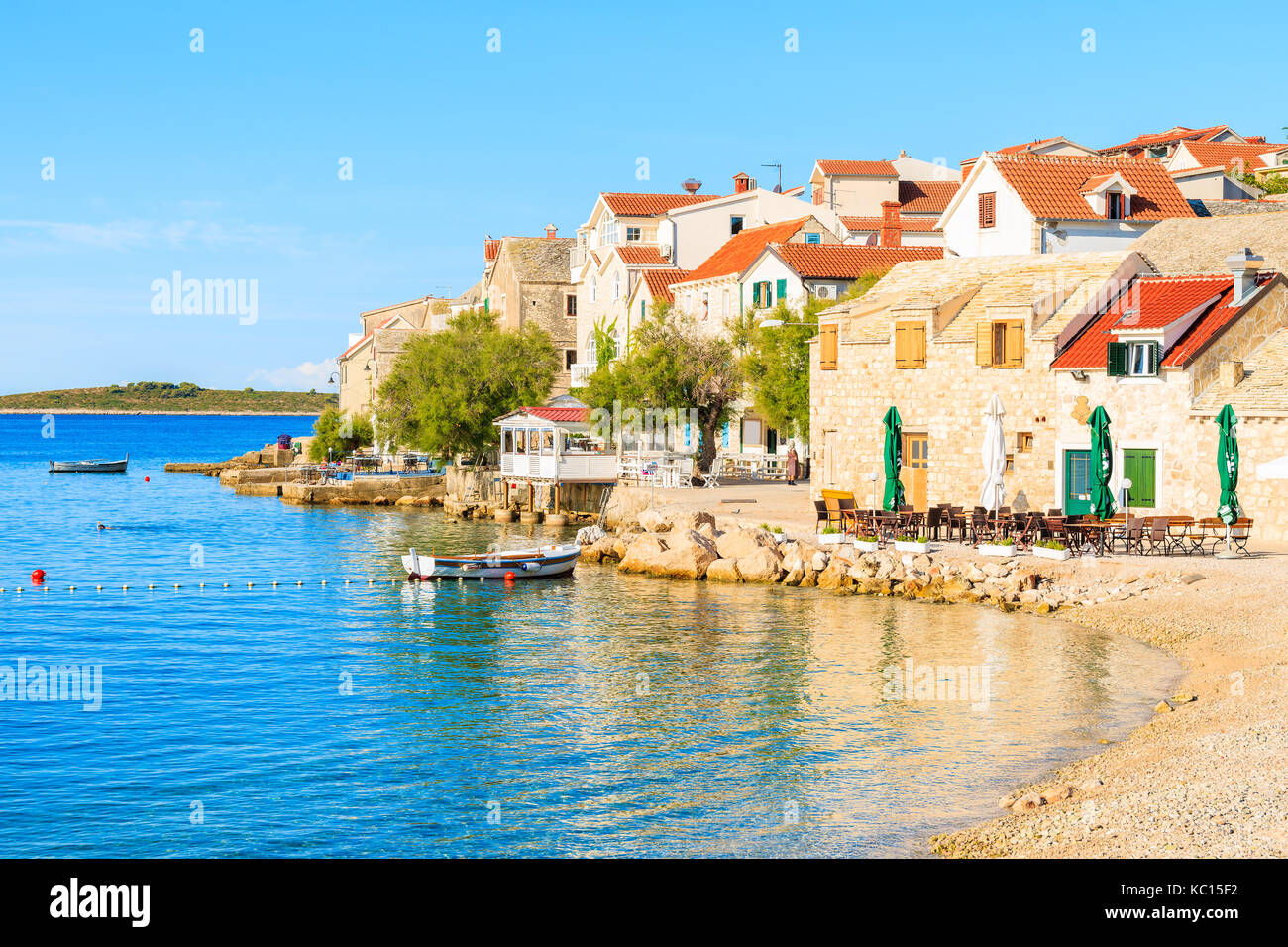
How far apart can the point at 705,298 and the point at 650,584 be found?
3117 cm

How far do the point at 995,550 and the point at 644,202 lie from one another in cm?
5192

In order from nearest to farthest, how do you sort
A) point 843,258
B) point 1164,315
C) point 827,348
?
point 1164,315
point 827,348
point 843,258

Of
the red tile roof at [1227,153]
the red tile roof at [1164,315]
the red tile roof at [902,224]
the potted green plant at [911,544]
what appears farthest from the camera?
the red tile roof at [1227,153]

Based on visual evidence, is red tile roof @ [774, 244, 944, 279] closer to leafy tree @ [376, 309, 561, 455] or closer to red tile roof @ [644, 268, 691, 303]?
red tile roof @ [644, 268, 691, 303]

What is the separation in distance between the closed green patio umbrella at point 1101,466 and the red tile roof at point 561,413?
2956 cm

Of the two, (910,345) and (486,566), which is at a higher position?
(910,345)

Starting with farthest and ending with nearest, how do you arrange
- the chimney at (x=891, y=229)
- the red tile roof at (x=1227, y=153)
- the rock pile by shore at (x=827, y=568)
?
the red tile roof at (x=1227, y=153) → the chimney at (x=891, y=229) → the rock pile by shore at (x=827, y=568)

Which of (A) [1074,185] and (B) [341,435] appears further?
(B) [341,435]

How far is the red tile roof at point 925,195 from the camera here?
8125 centimetres

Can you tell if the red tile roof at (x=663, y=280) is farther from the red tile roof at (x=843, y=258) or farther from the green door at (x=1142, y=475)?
the green door at (x=1142, y=475)


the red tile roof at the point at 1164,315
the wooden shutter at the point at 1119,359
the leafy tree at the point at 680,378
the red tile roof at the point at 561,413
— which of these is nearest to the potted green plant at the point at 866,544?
the red tile roof at the point at 1164,315

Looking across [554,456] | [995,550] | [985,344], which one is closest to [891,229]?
[554,456]

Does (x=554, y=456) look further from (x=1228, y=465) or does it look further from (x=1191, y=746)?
(x=1191, y=746)

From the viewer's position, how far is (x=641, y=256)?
7606 cm
